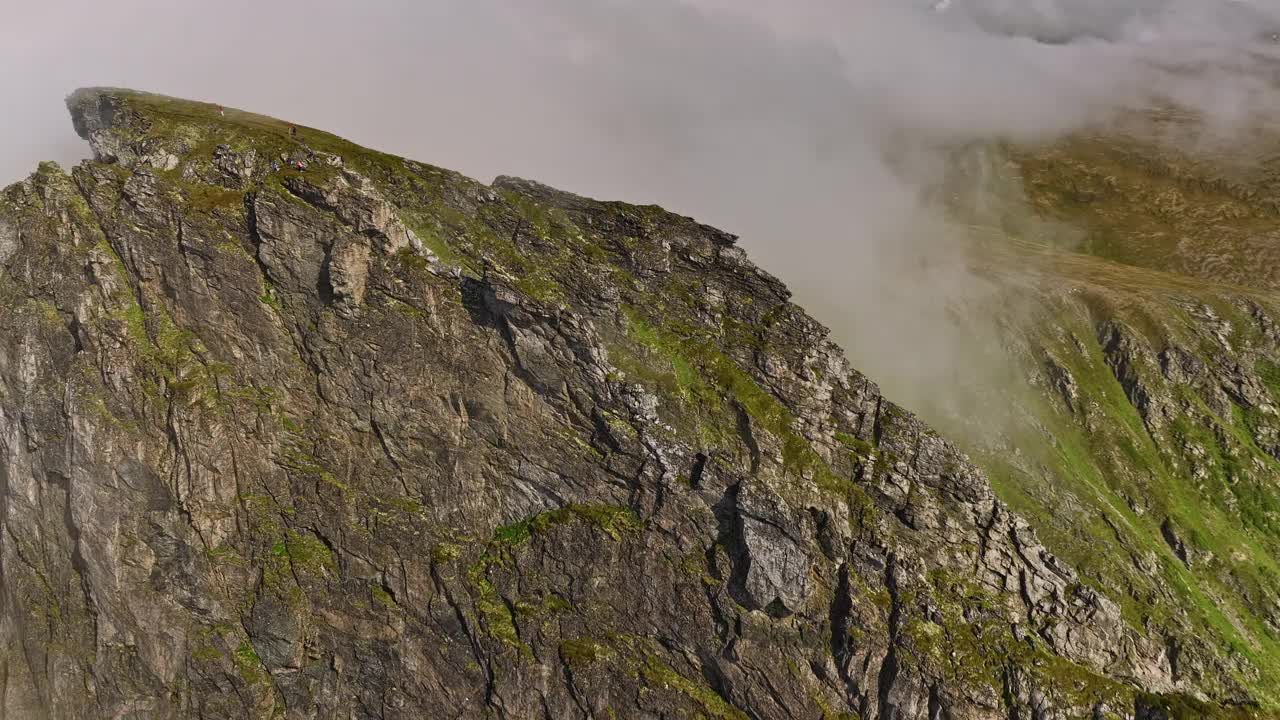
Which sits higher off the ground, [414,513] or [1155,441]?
[1155,441]

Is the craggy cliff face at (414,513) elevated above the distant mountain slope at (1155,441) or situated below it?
below

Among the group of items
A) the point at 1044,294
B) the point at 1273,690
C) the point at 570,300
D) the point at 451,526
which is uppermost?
the point at 1044,294

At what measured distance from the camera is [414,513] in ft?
190

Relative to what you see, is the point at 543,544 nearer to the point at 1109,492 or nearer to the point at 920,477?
the point at 920,477

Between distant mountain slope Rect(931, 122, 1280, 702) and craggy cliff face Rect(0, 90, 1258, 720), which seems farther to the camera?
distant mountain slope Rect(931, 122, 1280, 702)

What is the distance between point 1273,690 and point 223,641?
99.1 metres

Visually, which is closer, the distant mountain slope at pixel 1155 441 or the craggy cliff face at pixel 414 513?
the craggy cliff face at pixel 414 513

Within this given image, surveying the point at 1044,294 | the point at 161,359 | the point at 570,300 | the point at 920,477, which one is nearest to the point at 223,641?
the point at 161,359

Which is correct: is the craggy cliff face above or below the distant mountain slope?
below

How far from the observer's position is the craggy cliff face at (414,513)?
54.4 m

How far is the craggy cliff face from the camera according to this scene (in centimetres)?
5444

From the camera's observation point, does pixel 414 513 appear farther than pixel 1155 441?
No

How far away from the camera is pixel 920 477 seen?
61.3 meters

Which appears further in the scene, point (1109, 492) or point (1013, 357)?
point (1013, 357)
